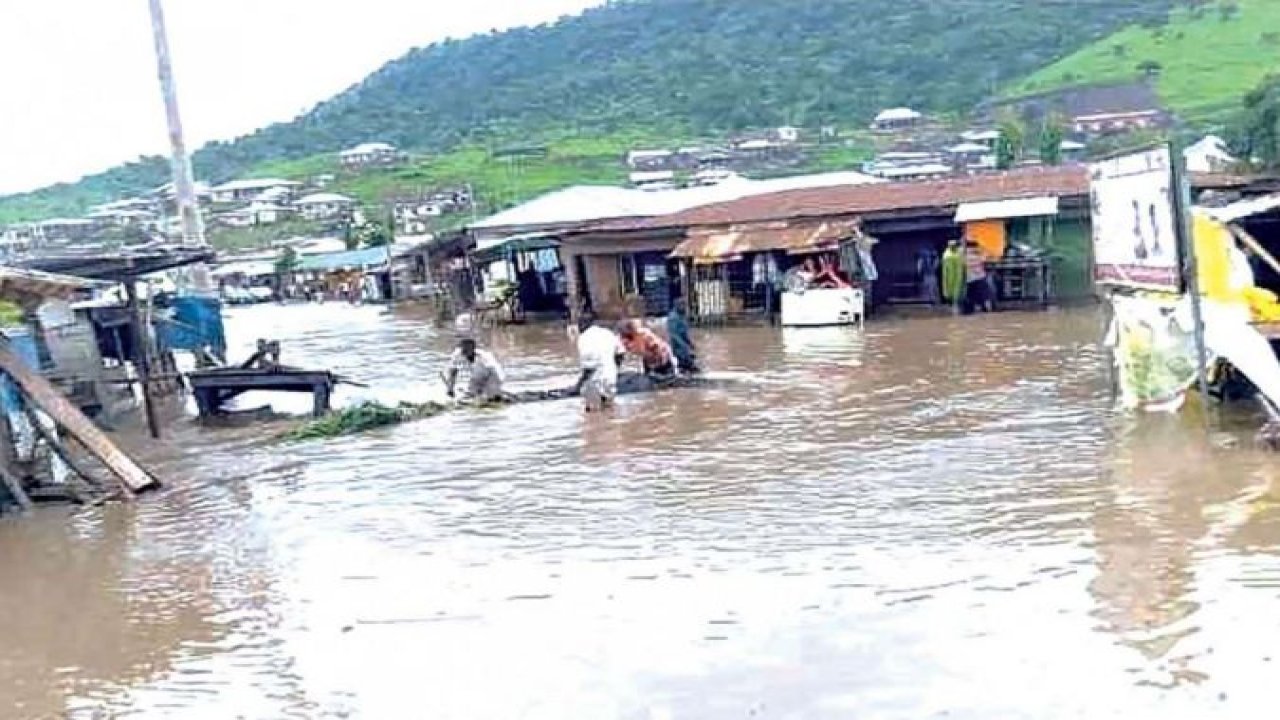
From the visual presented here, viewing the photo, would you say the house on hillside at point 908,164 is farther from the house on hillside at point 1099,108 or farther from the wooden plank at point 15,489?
the wooden plank at point 15,489

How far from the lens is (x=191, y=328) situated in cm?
2598

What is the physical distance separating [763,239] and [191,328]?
34.4 feet

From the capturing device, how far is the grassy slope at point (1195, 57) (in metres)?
66.0

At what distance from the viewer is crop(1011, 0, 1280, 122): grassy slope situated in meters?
66.0

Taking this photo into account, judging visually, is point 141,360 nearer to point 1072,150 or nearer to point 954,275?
point 954,275

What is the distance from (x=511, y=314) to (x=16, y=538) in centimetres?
2388

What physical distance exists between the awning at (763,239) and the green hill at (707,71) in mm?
53331

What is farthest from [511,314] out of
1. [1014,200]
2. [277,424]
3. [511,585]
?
[511,585]

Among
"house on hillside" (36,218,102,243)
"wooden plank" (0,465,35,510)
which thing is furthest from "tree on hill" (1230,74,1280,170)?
"house on hillside" (36,218,102,243)

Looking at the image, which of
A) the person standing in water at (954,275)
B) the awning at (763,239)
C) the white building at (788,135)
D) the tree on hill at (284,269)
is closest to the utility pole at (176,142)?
the awning at (763,239)

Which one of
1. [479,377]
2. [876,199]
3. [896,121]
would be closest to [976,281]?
[876,199]

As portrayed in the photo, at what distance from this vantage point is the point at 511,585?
8711 millimetres

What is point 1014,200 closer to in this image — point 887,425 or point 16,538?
point 887,425

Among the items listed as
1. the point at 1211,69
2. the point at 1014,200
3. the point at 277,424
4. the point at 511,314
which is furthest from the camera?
the point at 1211,69
